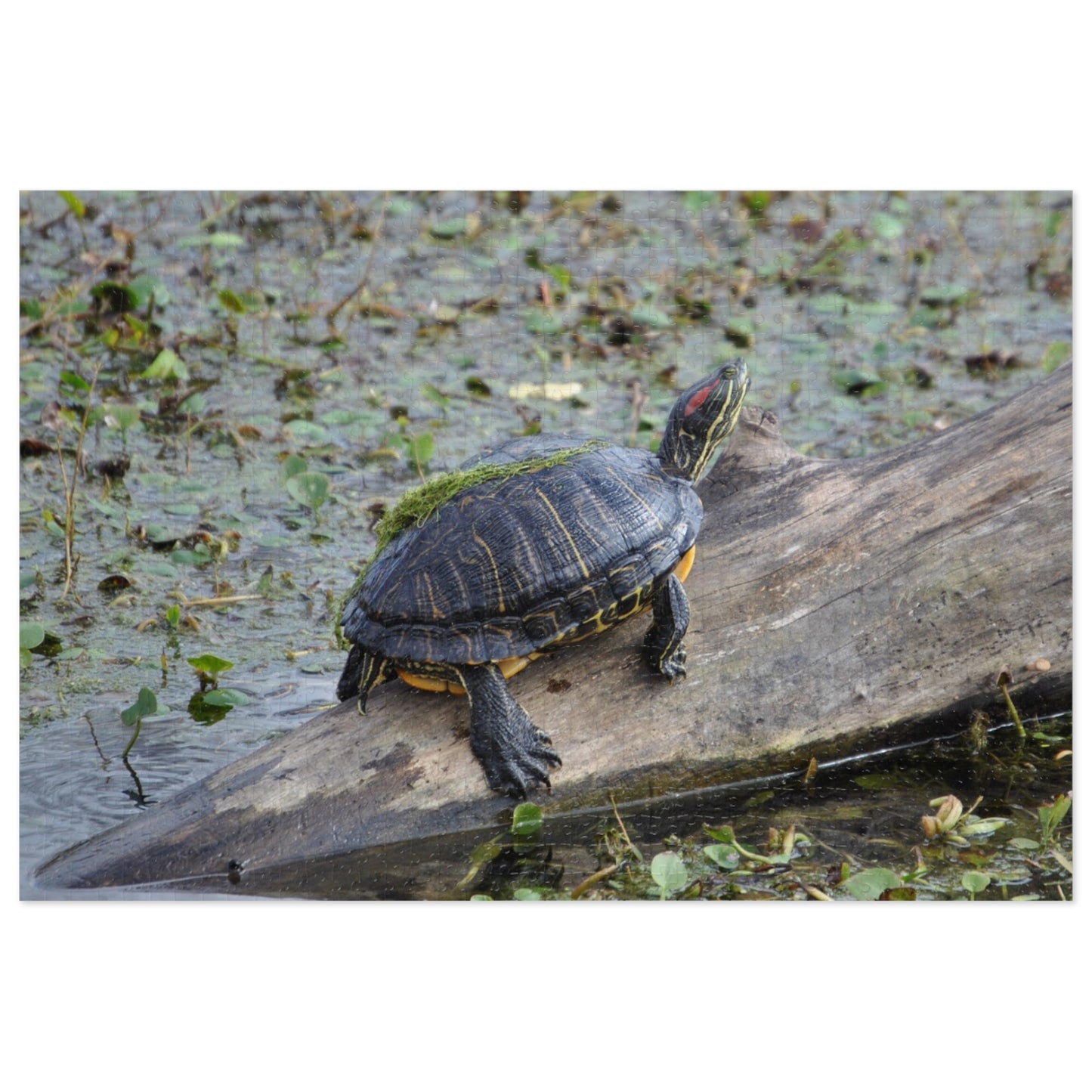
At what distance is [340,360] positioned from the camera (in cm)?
659

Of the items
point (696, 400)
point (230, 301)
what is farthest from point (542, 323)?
point (230, 301)

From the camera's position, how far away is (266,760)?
15.2 ft

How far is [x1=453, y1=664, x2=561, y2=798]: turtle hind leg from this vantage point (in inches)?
179

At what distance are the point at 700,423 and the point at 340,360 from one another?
2.28m

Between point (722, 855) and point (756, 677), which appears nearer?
point (722, 855)

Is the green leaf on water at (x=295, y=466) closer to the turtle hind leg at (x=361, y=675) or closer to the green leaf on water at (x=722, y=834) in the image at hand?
the turtle hind leg at (x=361, y=675)

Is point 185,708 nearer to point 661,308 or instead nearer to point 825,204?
point 661,308

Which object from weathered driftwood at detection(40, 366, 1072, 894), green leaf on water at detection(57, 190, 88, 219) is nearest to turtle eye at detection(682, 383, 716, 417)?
weathered driftwood at detection(40, 366, 1072, 894)

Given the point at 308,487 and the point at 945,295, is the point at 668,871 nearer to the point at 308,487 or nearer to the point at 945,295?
the point at 308,487

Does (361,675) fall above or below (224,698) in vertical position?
above

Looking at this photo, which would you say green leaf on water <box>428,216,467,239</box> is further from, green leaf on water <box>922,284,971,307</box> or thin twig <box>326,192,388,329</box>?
green leaf on water <box>922,284,971,307</box>

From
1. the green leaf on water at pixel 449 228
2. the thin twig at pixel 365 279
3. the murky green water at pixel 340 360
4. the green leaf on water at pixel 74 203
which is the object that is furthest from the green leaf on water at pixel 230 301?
the green leaf on water at pixel 449 228

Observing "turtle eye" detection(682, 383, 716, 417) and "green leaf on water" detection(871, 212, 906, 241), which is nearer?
"turtle eye" detection(682, 383, 716, 417)
